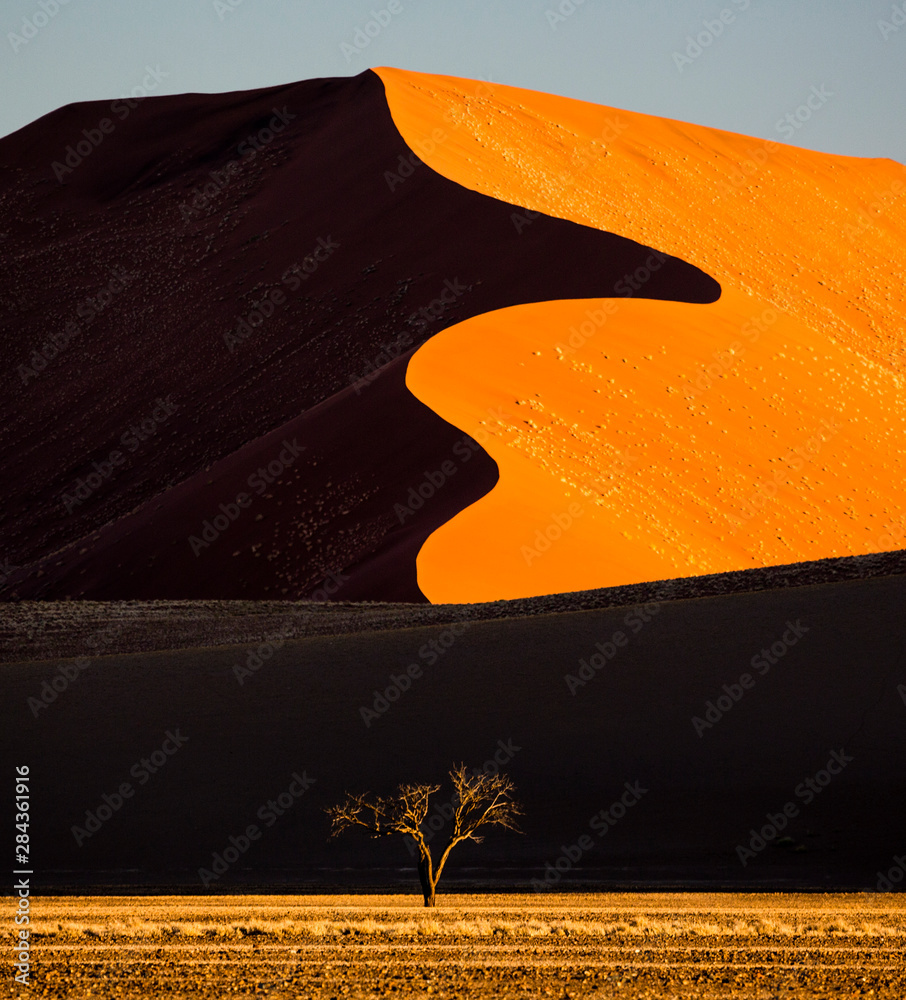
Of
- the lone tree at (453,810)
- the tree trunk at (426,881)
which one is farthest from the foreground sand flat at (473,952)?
the lone tree at (453,810)

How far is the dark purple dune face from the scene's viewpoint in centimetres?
2722

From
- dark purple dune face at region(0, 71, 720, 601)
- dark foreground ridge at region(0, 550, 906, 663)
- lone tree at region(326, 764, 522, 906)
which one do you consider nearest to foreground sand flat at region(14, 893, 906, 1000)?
lone tree at region(326, 764, 522, 906)

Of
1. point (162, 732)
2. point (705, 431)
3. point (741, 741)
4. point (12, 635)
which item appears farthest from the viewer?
point (705, 431)

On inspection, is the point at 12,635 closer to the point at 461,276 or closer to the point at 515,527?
the point at 515,527

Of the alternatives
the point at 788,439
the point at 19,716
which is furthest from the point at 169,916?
the point at 788,439

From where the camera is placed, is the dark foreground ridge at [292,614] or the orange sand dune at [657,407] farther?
the orange sand dune at [657,407]

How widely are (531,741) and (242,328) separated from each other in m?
34.2

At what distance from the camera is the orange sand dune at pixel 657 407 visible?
24859 mm

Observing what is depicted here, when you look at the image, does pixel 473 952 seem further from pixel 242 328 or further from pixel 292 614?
pixel 242 328

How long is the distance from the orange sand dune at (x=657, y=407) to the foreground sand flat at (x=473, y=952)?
13754 mm

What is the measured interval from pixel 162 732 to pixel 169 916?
299 inches

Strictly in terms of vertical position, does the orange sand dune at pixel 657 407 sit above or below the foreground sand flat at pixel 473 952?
above

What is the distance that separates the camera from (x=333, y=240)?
4959cm

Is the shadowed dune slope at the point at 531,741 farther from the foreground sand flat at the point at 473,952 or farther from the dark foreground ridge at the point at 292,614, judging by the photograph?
the foreground sand flat at the point at 473,952
